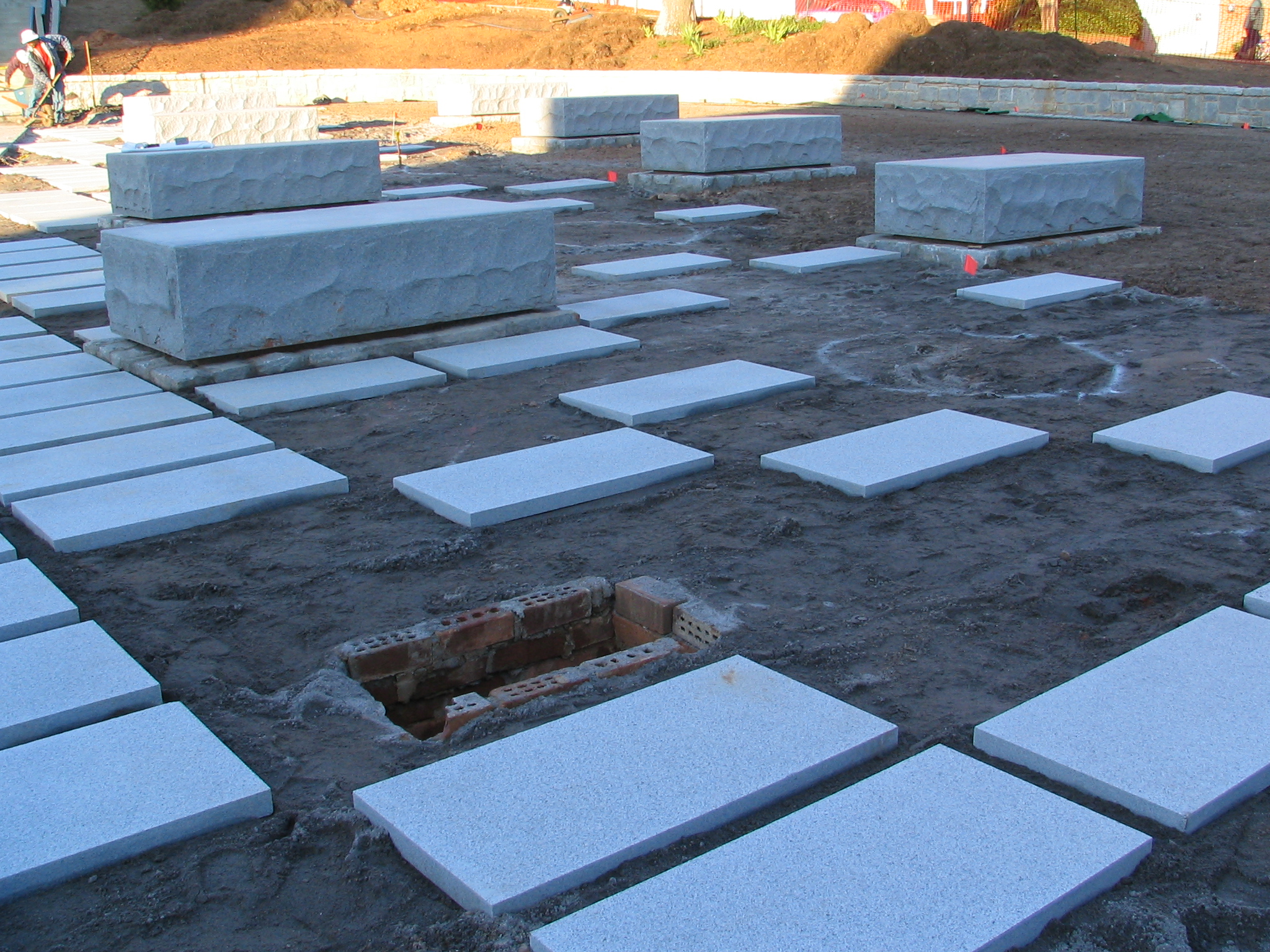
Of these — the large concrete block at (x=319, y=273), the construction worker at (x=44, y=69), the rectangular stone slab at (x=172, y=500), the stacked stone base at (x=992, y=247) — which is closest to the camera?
the rectangular stone slab at (x=172, y=500)

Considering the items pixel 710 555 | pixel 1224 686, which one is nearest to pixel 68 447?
pixel 710 555

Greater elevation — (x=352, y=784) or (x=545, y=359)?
(x=545, y=359)

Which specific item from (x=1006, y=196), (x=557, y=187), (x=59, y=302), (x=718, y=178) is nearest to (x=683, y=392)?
(x=1006, y=196)

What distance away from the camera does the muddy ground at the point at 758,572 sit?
225 centimetres

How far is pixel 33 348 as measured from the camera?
671 centimetres

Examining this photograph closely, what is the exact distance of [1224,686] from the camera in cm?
283

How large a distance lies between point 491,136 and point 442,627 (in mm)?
16157

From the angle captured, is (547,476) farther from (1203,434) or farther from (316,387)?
(1203,434)

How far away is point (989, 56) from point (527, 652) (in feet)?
66.1

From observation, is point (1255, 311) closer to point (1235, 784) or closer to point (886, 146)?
point (1235, 784)

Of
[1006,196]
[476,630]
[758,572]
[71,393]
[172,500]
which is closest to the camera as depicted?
[476,630]

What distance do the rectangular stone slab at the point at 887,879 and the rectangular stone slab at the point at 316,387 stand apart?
3.87m

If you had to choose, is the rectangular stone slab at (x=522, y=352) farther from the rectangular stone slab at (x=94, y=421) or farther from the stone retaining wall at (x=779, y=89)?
the stone retaining wall at (x=779, y=89)

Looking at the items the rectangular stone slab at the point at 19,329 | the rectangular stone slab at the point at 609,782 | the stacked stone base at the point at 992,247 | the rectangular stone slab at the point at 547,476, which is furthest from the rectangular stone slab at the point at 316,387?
the stacked stone base at the point at 992,247
